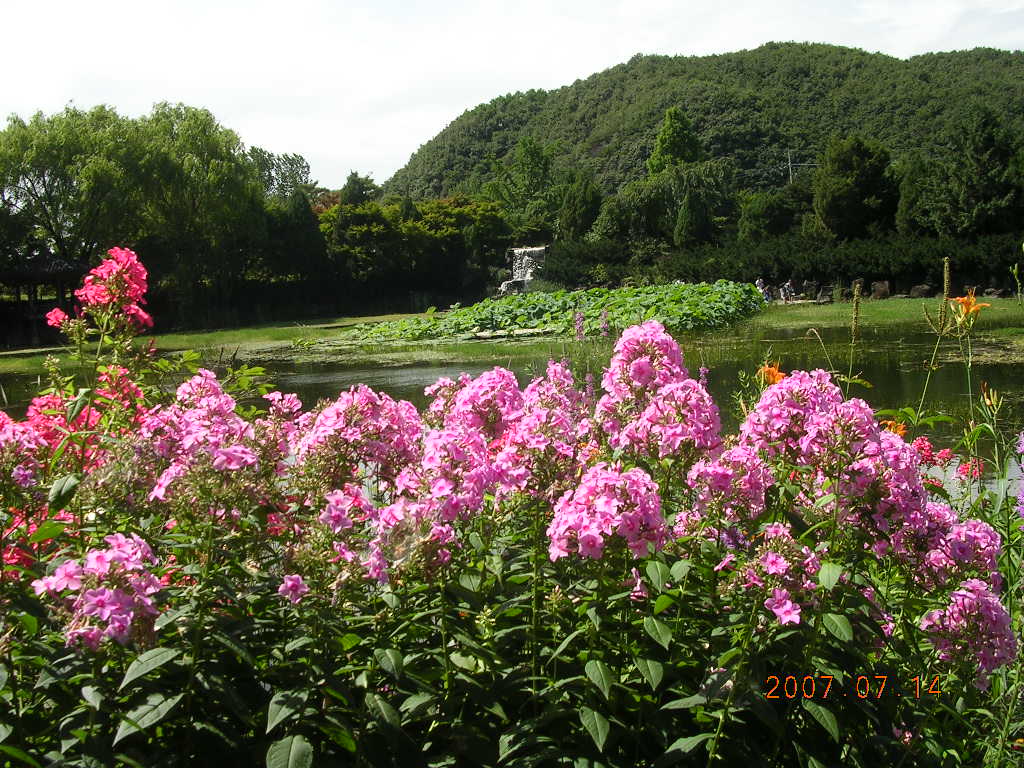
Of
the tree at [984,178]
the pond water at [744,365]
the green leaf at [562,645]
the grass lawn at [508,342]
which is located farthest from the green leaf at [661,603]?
the tree at [984,178]

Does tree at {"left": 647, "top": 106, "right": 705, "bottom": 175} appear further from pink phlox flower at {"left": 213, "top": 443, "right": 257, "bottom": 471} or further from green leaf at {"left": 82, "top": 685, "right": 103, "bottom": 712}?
green leaf at {"left": 82, "top": 685, "right": 103, "bottom": 712}

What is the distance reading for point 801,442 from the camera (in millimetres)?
1982

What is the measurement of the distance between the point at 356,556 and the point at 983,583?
4.52 ft

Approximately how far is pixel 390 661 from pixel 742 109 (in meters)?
85.0

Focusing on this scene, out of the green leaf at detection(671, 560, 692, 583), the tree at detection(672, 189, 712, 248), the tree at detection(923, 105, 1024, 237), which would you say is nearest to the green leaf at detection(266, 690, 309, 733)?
the green leaf at detection(671, 560, 692, 583)

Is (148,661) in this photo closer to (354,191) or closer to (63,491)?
(63,491)

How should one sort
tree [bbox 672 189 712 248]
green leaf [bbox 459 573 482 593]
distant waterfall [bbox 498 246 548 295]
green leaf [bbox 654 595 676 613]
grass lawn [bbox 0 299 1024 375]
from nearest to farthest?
green leaf [bbox 654 595 676 613] < green leaf [bbox 459 573 482 593] < grass lawn [bbox 0 299 1024 375] < tree [bbox 672 189 712 248] < distant waterfall [bbox 498 246 548 295]

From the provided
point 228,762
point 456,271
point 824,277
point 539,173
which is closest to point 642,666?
point 228,762

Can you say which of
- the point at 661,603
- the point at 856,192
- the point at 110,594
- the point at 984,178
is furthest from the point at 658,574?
the point at 856,192

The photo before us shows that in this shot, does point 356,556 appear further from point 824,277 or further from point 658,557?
point 824,277

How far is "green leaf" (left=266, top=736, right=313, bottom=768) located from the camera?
1544 millimetres

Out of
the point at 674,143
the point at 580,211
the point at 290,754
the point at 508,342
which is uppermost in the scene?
the point at 674,143

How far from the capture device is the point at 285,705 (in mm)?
1583

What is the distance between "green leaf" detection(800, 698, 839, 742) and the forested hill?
65.7 m
